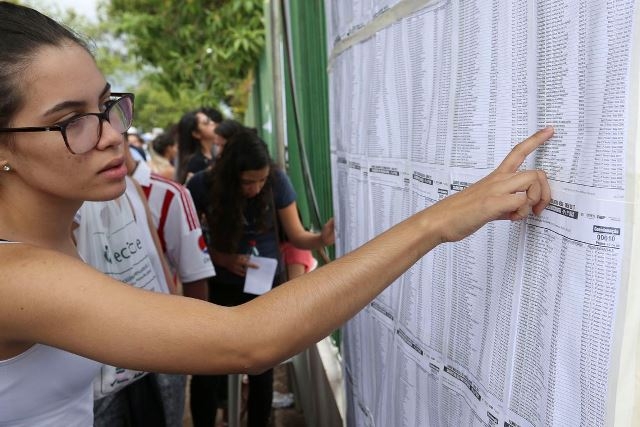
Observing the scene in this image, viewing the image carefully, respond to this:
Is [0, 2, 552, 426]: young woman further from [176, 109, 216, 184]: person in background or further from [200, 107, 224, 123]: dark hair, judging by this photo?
[200, 107, 224, 123]: dark hair

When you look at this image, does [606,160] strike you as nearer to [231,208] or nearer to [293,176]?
[231,208]

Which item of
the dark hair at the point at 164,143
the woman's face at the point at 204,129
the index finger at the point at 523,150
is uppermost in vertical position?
the index finger at the point at 523,150

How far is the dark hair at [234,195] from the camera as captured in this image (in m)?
3.00

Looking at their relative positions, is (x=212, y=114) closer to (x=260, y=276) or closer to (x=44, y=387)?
(x=260, y=276)

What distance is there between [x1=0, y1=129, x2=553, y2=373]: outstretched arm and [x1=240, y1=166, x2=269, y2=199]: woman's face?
2038mm

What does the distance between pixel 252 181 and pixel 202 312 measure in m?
2.09

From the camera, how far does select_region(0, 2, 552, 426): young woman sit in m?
0.94

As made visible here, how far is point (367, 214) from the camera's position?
1.59 metres

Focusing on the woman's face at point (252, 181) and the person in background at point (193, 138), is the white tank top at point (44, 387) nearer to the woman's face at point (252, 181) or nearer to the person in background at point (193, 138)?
the woman's face at point (252, 181)

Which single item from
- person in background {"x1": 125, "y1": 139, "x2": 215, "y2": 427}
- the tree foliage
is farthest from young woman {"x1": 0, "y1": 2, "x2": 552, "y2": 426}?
the tree foliage

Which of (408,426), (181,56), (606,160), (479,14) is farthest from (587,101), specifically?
(181,56)

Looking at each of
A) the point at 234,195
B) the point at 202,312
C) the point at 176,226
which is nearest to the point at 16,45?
the point at 202,312

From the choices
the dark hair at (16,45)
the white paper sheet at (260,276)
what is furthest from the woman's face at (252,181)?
the dark hair at (16,45)

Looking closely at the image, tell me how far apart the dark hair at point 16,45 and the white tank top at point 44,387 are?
0.43 metres
